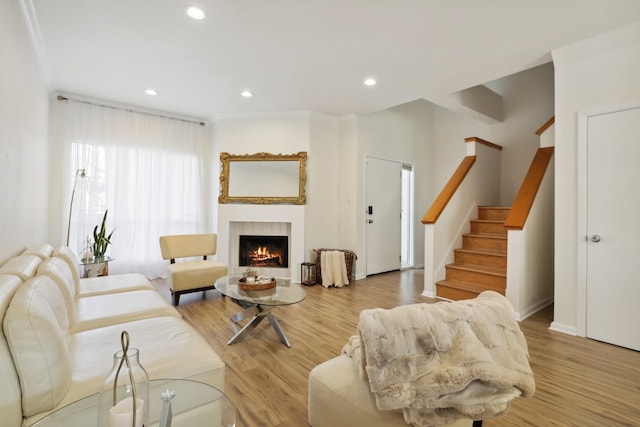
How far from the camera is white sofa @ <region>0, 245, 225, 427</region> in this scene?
106 centimetres

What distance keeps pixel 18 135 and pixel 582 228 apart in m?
4.66

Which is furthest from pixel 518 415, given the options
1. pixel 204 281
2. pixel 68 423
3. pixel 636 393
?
pixel 204 281

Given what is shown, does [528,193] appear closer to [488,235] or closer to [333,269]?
[488,235]

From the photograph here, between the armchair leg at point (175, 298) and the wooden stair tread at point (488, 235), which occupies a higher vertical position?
the wooden stair tread at point (488, 235)

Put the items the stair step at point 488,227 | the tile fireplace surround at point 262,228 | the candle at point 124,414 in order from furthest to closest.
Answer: the tile fireplace surround at point 262,228 < the stair step at point 488,227 < the candle at point 124,414

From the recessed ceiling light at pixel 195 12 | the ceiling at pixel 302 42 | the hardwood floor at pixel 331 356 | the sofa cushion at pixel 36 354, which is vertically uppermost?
the ceiling at pixel 302 42

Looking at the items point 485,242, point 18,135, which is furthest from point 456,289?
point 18,135

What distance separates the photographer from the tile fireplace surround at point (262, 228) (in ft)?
15.2

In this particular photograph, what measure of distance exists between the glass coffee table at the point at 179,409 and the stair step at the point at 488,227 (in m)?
4.24

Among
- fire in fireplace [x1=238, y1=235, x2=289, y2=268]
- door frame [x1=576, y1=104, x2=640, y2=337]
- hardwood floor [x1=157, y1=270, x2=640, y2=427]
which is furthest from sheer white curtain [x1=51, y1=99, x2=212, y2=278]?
door frame [x1=576, y1=104, x2=640, y2=337]

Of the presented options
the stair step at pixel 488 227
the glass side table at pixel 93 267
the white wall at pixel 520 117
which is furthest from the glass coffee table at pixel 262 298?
the white wall at pixel 520 117

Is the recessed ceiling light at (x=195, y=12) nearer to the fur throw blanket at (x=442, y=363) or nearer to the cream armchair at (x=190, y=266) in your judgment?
the fur throw blanket at (x=442, y=363)

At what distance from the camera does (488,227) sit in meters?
4.32

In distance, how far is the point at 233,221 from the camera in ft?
15.7
